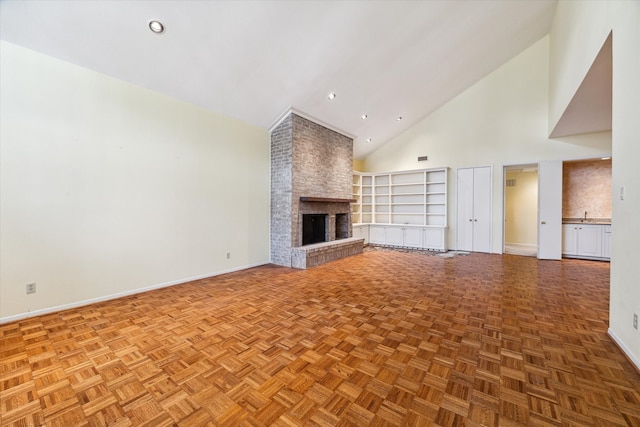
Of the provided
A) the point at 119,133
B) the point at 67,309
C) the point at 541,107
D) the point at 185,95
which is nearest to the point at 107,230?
the point at 67,309

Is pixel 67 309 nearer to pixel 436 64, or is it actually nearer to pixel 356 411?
pixel 356 411

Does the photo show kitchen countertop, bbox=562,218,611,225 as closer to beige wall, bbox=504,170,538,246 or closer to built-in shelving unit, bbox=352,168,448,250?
beige wall, bbox=504,170,538,246

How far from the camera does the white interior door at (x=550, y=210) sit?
574cm

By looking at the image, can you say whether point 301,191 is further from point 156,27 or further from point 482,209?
point 482,209

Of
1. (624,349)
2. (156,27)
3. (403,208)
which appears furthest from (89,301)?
(403,208)

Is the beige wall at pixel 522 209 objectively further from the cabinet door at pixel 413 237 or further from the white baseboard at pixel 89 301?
the white baseboard at pixel 89 301

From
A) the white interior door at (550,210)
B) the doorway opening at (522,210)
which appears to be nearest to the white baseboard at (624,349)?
the white interior door at (550,210)

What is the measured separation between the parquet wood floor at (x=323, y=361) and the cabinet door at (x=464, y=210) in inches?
127

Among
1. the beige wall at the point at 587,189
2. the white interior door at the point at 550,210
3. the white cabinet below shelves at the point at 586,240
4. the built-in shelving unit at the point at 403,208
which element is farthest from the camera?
the built-in shelving unit at the point at 403,208

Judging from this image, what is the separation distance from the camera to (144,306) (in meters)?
3.10

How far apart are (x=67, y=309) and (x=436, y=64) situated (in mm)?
6826

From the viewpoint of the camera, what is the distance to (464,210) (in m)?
6.79

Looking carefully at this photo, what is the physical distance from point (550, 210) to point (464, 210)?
167 centimetres

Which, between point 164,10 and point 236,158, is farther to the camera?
point 236,158
